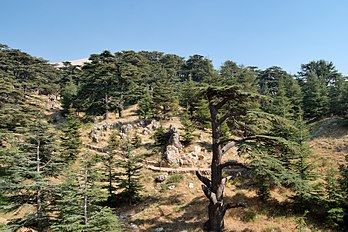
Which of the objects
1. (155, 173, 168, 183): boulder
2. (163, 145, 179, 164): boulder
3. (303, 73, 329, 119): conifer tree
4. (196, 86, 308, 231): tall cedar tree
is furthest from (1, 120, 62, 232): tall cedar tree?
(303, 73, 329, 119): conifer tree

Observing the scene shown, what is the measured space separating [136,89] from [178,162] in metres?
22.7

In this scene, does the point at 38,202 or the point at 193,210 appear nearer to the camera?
the point at 38,202

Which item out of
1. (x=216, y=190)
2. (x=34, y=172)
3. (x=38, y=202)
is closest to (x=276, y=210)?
(x=216, y=190)

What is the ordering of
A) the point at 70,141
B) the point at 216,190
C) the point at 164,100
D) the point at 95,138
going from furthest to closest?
the point at 164,100, the point at 95,138, the point at 70,141, the point at 216,190

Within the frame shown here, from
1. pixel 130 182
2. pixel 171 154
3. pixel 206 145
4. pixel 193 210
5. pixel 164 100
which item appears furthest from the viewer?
pixel 164 100

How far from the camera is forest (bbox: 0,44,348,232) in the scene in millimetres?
10763

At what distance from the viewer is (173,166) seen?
2369 cm

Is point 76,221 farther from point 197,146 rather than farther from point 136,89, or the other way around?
point 136,89

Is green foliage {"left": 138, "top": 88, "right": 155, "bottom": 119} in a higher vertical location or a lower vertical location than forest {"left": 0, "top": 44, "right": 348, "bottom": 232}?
higher

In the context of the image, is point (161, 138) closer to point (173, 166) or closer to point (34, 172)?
point (173, 166)

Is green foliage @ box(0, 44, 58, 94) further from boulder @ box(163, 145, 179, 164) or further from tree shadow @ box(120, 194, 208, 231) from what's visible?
tree shadow @ box(120, 194, 208, 231)

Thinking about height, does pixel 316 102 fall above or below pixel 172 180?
above

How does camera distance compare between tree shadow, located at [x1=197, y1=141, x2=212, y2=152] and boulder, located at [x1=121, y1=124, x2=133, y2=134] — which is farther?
boulder, located at [x1=121, y1=124, x2=133, y2=134]

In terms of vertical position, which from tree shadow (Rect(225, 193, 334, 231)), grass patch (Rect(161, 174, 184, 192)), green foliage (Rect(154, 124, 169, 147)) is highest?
green foliage (Rect(154, 124, 169, 147))
